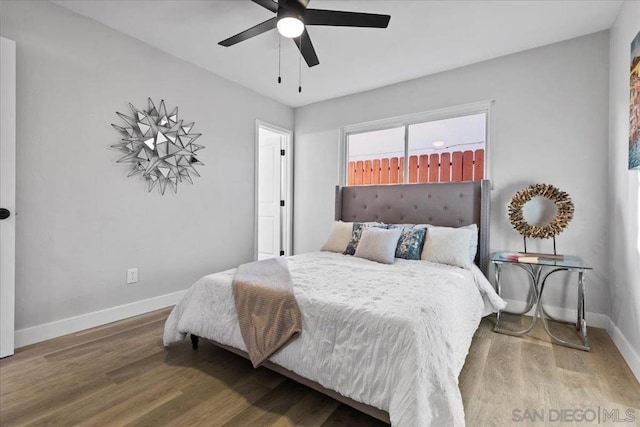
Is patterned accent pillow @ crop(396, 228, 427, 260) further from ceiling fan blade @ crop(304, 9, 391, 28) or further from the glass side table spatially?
ceiling fan blade @ crop(304, 9, 391, 28)

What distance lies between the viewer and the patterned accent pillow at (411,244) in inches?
116

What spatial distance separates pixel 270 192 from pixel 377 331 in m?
3.88

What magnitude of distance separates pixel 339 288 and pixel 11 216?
7.80 ft

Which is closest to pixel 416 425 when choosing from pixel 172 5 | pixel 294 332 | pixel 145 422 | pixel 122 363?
pixel 294 332

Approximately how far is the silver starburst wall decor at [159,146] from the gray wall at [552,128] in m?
2.67

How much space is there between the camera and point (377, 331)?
144 centimetres

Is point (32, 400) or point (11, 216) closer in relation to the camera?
point (32, 400)

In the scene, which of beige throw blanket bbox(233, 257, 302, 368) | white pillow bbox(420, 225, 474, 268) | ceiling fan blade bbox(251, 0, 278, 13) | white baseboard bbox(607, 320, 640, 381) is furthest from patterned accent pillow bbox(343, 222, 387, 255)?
ceiling fan blade bbox(251, 0, 278, 13)

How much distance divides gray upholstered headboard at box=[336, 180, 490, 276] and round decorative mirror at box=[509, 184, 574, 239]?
10.7 inches

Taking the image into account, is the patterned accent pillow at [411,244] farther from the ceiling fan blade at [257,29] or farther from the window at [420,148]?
the ceiling fan blade at [257,29]

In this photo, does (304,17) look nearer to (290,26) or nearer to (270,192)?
(290,26)

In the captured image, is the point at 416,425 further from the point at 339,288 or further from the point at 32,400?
the point at 32,400

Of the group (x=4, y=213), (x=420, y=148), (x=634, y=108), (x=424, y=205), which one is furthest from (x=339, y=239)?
(x=4, y=213)

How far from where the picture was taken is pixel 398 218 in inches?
143
